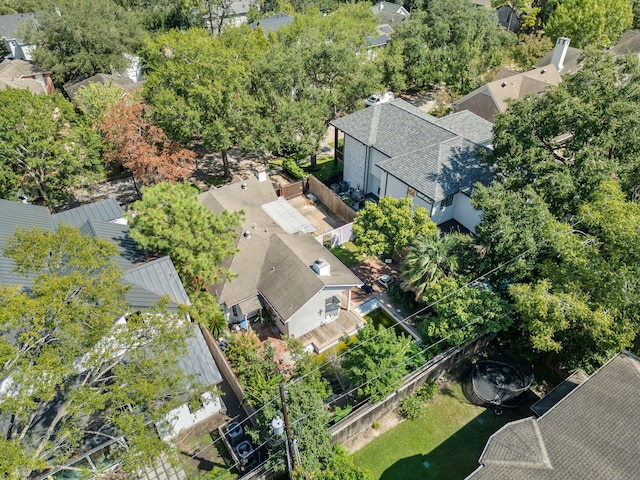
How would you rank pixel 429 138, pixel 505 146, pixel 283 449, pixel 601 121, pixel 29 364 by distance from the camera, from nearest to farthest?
pixel 29 364 → pixel 283 449 → pixel 601 121 → pixel 505 146 → pixel 429 138

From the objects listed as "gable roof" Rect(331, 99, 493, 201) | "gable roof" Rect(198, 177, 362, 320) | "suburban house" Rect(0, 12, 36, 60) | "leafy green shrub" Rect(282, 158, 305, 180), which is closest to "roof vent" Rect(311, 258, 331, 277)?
"gable roof" Rect(198, 177, 362, 320)

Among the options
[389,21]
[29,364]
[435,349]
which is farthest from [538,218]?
[389,21]

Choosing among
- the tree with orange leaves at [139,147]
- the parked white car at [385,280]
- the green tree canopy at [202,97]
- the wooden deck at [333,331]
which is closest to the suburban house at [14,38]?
the green tree canopy at [202,97]

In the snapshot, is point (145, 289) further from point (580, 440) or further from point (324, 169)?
point (324, 169)

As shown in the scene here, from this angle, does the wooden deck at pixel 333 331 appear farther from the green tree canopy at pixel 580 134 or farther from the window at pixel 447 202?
the green tree canopy at pixel 580 134

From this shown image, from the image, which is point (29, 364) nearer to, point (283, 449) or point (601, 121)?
point (283, 449)

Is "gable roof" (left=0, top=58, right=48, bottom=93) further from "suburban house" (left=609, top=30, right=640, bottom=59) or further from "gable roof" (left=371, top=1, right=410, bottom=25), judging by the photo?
"suburban house" (left=609, top=30, right=640, bottom=59)
